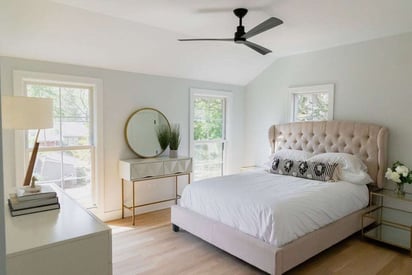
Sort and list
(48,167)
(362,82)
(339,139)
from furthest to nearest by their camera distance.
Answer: (339,139)
(362,82)
(48,167)

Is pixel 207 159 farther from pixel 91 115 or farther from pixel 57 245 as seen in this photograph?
pixel 57 245

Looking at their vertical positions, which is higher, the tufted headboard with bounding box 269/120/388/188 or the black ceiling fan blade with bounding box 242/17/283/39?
the black ceiling fan blade with bounding box 242/17/283/39

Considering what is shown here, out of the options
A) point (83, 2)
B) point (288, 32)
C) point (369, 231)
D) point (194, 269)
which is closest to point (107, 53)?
point (83, 2)

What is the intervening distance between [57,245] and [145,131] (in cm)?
286

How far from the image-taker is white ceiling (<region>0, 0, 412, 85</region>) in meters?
2.77

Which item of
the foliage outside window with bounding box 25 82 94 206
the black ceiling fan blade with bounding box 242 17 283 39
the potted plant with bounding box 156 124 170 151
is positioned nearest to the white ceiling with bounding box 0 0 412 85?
the black ceiling fan blade with bounding box 242 17 283 39

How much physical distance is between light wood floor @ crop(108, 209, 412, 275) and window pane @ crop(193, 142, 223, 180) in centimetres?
169

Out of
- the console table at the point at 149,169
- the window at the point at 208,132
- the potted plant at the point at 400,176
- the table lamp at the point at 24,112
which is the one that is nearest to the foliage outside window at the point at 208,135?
the window at the point at 208,132

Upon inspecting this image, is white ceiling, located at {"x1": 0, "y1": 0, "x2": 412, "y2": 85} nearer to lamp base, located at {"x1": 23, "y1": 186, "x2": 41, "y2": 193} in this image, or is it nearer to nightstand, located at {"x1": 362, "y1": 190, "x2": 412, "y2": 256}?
lamp base, located at {"x1": 23, "y1": 186, "x2": 41, "y2": 193}

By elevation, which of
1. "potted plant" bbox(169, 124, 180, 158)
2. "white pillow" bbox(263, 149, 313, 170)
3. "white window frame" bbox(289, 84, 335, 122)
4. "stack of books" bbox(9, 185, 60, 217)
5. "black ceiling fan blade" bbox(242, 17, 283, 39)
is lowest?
"stack of books" bbox(9, 185, 60, 217)

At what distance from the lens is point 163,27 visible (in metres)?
3.43

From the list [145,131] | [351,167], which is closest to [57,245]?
[145,131]

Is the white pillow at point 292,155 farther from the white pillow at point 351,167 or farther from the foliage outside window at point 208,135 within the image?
the foliage outside window at point 208,135

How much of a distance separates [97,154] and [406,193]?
158 inches
